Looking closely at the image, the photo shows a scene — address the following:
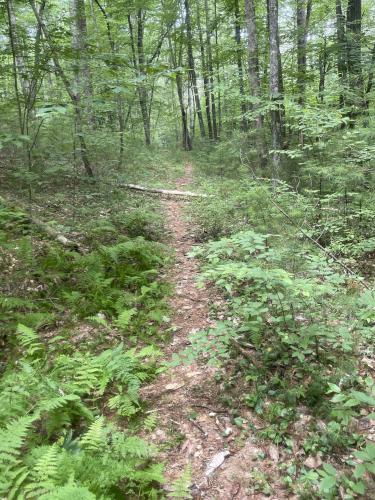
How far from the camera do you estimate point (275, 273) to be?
3133mm

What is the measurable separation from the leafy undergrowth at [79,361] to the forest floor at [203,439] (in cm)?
23

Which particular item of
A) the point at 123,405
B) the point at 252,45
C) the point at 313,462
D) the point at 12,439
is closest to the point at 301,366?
the point at 313,462

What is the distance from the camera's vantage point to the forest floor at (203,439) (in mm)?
2881

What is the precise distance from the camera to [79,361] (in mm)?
3908

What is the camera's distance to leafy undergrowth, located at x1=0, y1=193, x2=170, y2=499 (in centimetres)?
257

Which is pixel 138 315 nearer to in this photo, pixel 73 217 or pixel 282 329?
pixel 282 329

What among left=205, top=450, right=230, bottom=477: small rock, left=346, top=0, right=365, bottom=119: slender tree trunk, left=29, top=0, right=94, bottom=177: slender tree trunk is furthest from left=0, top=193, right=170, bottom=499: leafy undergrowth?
left=346, top=0, right=365, bottom=119: slender tree trunk

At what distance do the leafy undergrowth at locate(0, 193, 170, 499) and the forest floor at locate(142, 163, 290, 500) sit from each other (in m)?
0.23

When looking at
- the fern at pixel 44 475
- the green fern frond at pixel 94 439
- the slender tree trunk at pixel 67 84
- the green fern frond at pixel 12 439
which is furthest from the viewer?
the slender tree trunk at pixel 67 84

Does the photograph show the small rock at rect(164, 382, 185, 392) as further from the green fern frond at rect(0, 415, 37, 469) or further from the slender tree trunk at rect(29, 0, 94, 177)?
the slender tree trunk at rect(29, 0, 94, 177)

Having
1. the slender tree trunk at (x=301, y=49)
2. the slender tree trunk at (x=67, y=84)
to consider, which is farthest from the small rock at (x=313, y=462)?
the slender tree trunk at (x=301, y=49)

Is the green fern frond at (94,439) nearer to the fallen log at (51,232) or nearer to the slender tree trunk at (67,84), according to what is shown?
the fallen log at (51,232)

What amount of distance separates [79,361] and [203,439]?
5.43 ft

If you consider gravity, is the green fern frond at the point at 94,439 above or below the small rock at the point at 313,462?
above
